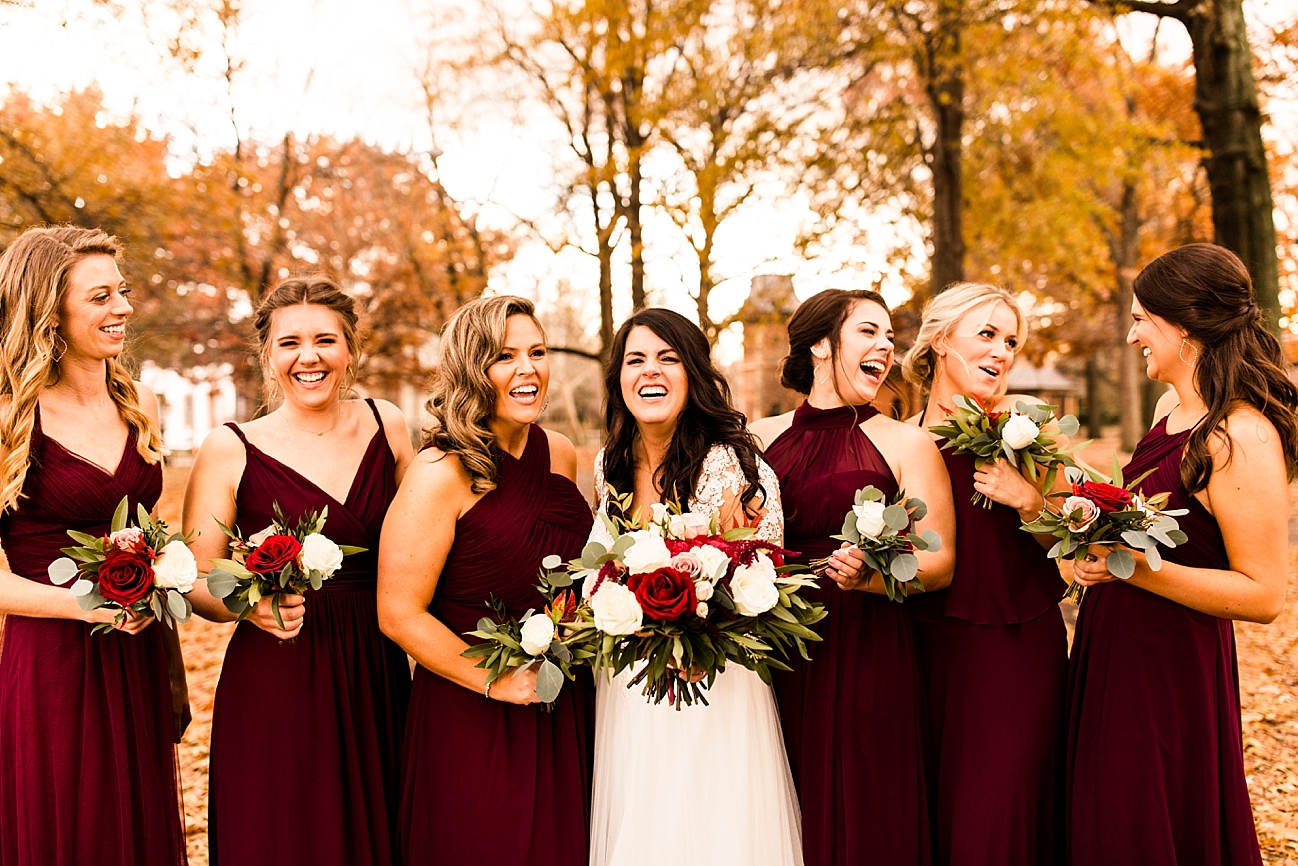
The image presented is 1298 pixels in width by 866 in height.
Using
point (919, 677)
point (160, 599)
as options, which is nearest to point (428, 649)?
point (160, 599)

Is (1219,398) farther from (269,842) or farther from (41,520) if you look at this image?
(41,520)

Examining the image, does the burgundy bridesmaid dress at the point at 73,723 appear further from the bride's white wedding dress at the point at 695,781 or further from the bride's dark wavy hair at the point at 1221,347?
the bride's dark wavy hair at the point at 1221,347

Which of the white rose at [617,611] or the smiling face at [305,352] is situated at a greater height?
the smiling face at [305,352]

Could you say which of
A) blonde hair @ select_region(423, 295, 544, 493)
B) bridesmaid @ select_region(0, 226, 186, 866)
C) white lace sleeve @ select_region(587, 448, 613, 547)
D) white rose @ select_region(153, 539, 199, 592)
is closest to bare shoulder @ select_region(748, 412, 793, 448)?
white lace sleeve @ select_region(587, 448, 613, 547)

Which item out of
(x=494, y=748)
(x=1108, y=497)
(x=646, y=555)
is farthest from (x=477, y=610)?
(x=1108, y=497)

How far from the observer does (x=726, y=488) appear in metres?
3.84

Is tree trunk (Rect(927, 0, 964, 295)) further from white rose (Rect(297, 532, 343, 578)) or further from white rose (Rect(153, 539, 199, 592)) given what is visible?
white rose (Rect(153, 539, 199, 592))

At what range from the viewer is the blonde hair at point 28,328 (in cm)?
353

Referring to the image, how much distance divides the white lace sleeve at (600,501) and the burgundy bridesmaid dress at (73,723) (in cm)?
195

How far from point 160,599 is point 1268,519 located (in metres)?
4.08

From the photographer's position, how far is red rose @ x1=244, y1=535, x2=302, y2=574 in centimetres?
312

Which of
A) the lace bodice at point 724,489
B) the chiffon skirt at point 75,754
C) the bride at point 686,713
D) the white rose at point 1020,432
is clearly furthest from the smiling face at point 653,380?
the chiffon skirt at point 75,754

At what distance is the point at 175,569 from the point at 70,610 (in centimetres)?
67

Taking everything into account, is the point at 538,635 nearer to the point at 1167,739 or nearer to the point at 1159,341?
the point at 1167,739
